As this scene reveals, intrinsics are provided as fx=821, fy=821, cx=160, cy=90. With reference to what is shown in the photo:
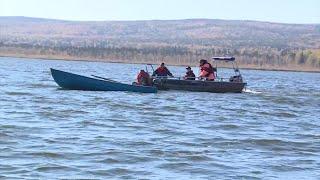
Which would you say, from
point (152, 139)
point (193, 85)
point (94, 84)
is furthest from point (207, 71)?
point (152, 139)

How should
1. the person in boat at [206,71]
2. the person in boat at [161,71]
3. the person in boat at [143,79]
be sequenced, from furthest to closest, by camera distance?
the person in boat at [206,71], the person in boat at [161,71], the person in boat at [143,79]

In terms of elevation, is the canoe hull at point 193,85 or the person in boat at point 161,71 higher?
the person in boat at point 161,71

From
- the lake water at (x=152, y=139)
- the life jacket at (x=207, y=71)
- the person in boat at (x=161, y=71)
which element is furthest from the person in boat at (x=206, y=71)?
the lake water at (x=152, y=139)

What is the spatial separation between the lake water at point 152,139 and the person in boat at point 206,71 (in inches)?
297

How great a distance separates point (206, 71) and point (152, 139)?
873 inches

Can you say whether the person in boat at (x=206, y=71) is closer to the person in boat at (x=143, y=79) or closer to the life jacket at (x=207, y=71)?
the life jacket at (x=207, y=71)

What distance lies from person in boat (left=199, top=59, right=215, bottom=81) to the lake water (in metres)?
7.54

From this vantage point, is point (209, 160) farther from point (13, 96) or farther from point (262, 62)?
point (262, 62)

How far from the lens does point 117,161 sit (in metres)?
17.1

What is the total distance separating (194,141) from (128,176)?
5.32 meters

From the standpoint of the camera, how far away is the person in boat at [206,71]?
4272 cm

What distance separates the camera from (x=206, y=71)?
42.7 meters

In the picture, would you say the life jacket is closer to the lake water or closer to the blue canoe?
the blue canoe

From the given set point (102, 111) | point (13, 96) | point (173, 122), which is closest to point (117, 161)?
point (173, 122)
